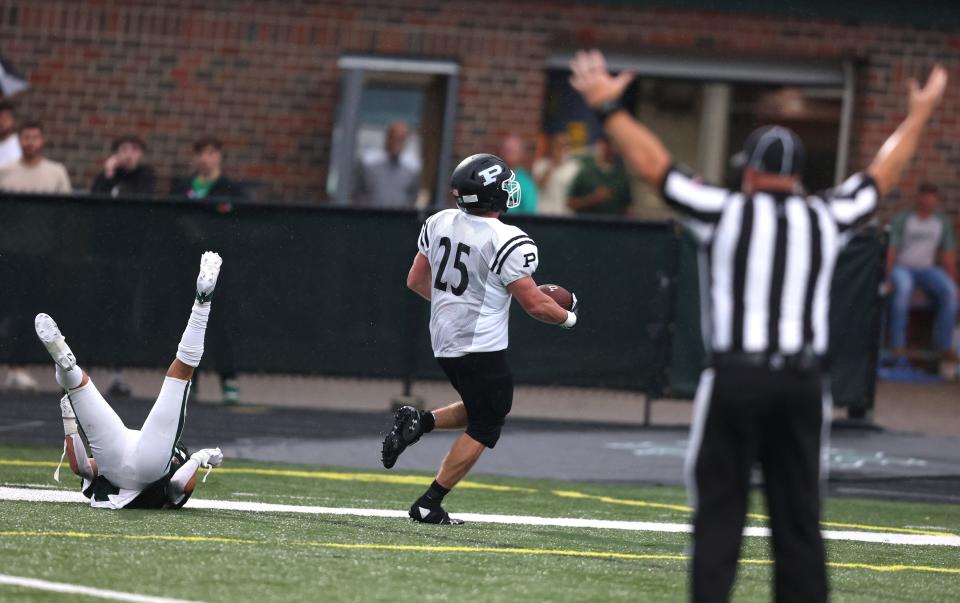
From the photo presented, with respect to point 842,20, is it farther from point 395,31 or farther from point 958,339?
point 395,31

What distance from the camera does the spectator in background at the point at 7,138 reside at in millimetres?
15461

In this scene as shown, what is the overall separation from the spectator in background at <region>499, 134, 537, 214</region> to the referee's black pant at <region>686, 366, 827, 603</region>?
10892mm

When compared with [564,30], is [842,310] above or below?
below

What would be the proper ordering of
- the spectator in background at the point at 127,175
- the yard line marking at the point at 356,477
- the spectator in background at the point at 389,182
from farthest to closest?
the spectator in background at the point at 389,182
the spectator in background at the point at 127,175
the yard line marking at the point at 356,477

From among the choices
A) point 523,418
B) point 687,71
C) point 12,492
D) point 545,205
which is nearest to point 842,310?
point 523,418

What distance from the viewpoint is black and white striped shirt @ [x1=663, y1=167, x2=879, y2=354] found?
18.7 feet

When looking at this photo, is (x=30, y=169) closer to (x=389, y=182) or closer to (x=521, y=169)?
(x=389, y=182)

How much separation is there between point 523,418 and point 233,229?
9.13ft

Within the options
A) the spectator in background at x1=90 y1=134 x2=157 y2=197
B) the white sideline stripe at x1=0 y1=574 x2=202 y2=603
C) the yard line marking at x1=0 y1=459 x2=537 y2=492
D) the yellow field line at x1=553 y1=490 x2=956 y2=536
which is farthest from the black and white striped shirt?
the spectator in background at x1=90 y1=134 x2=157 y2=197

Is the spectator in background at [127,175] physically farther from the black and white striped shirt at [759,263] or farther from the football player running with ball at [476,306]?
the black and white striped shirt at [759,263]

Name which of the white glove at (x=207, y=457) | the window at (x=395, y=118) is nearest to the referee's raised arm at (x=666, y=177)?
the white glove at (x=207, y=457)

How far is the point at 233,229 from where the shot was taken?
1436 centimetres

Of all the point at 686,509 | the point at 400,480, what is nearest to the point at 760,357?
the point at 686,509

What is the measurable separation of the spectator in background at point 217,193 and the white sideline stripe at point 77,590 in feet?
25.0
